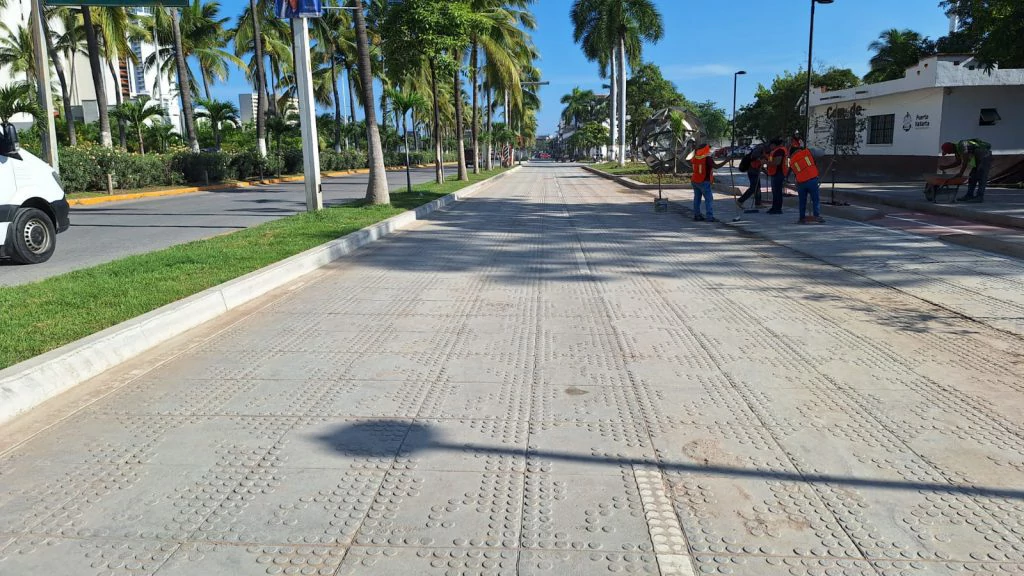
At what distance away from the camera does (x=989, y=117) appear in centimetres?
2491

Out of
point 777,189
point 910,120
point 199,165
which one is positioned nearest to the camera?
point 777,189

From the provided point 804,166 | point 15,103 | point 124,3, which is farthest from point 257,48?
point 804,166

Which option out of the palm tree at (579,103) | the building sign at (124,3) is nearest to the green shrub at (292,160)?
the building sign at (124,3)

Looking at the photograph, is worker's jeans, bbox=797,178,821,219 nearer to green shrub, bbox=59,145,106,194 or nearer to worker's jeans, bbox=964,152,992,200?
worker's jeans, bbox=964,152,992,200

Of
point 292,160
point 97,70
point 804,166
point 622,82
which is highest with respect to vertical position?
point 622,82

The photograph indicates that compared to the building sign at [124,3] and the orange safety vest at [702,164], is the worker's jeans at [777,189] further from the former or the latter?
the building sign at [124,3]

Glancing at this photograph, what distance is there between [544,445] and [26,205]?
29.9 feet

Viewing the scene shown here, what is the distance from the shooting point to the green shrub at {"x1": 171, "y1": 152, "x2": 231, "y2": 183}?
28.1m

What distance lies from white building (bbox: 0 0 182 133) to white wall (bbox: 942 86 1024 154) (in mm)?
39922

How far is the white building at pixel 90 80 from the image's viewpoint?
48.7m

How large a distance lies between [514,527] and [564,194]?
2254cm

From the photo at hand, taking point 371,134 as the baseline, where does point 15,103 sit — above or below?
above

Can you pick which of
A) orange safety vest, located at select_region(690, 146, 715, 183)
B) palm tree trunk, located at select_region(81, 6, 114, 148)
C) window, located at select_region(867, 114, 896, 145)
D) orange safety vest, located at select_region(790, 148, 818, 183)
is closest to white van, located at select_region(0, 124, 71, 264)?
orange safety vest, located at select_region(690, 146, 715, 183)

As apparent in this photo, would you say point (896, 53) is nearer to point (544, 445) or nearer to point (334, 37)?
point (334, 37)
